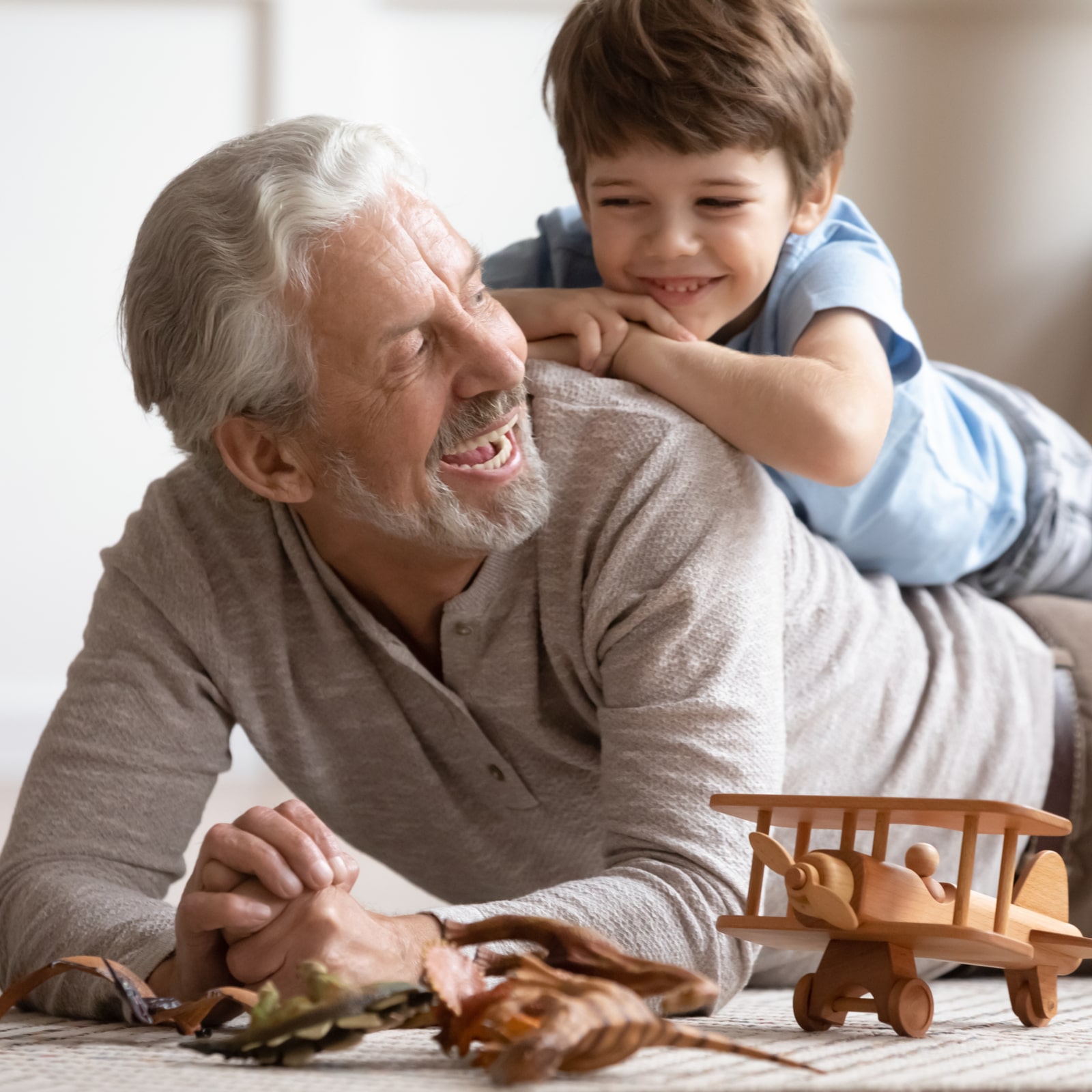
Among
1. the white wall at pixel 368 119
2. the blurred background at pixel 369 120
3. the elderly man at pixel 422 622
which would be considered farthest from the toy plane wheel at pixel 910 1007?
the white wall at pixel 368 119

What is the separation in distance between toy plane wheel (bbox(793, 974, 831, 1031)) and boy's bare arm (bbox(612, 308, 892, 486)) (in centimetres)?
51

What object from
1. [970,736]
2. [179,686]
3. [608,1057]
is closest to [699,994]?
[608,1057]

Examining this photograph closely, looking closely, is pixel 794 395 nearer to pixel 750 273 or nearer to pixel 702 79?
pixel 750 273

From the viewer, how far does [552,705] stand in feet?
4.65

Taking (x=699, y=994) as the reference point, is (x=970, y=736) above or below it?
below

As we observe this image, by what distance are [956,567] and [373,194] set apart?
0.89 meters

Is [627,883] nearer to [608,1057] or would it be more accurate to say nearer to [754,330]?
[608,1057]

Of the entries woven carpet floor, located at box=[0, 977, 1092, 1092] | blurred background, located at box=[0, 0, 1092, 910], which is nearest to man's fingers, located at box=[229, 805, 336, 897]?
woven carpet floor, located at box=[0, 977, 1092, 1092]

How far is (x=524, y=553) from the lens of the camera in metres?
1.38

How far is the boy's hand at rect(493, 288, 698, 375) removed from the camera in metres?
1.45

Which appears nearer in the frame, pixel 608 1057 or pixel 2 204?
pixel 608 1057

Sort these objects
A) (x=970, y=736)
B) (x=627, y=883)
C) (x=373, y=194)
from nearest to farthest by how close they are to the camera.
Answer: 1. (x=627, y=883)
2. (x=373, y=194)
3. (x=970, y=736)

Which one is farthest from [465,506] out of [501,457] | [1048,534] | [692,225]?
[1048,534]

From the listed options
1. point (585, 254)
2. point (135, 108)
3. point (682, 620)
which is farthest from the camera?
point (135, 108)
